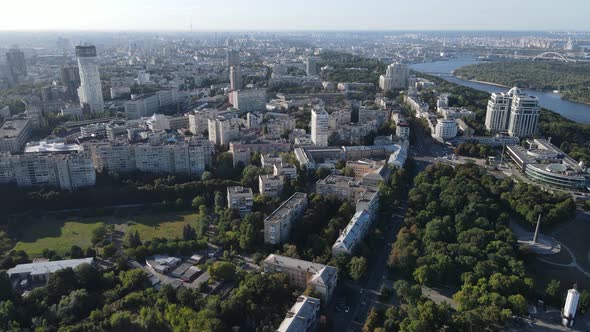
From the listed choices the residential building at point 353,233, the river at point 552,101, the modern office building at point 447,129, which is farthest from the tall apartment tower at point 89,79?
the river at point 552,101

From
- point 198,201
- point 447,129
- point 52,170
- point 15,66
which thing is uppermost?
point 15,66

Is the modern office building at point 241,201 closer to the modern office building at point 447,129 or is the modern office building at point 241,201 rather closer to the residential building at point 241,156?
the residential building at point 241,156

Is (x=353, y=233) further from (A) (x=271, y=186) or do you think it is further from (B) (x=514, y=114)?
(B) (x=514, y=114)

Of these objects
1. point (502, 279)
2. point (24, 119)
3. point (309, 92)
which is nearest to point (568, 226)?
point (502, 279)

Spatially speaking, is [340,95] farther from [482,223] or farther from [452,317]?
[452,317]

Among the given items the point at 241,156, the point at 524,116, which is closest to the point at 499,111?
the point at 524,116

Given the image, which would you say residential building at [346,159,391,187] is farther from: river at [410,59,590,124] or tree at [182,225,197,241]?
river at [410,59,590,124]
